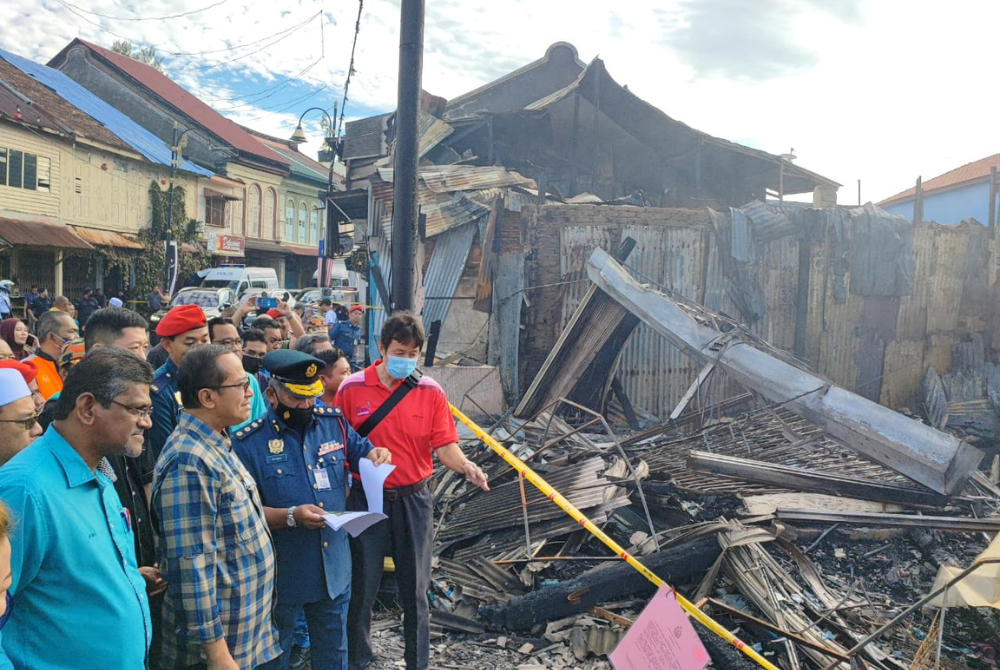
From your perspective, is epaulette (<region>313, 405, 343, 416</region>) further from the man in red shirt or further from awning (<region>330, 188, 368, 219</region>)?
awning (<region>330, 188, 368, 219</region>)

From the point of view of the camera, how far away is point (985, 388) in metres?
11.1

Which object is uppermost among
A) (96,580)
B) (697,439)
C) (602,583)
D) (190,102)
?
(190,102)

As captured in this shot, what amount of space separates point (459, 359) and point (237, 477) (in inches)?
317

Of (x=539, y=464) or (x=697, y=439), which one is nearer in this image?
(x=539, y=464)

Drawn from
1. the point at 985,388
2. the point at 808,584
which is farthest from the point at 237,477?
the point at 985,388

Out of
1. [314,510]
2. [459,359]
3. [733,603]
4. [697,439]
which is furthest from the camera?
[459,359]

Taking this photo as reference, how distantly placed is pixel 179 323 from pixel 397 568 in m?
1.78

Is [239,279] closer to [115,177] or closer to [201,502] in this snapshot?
[115,177]

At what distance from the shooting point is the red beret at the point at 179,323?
3.72 meters

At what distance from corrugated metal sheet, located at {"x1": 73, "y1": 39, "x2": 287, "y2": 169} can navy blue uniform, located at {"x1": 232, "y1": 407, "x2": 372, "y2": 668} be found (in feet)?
106

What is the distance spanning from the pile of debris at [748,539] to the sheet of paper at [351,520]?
1.67 m

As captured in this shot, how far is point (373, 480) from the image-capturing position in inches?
125

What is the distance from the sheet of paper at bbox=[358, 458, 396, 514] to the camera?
10.4ft

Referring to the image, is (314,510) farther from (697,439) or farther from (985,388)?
(985,388)
